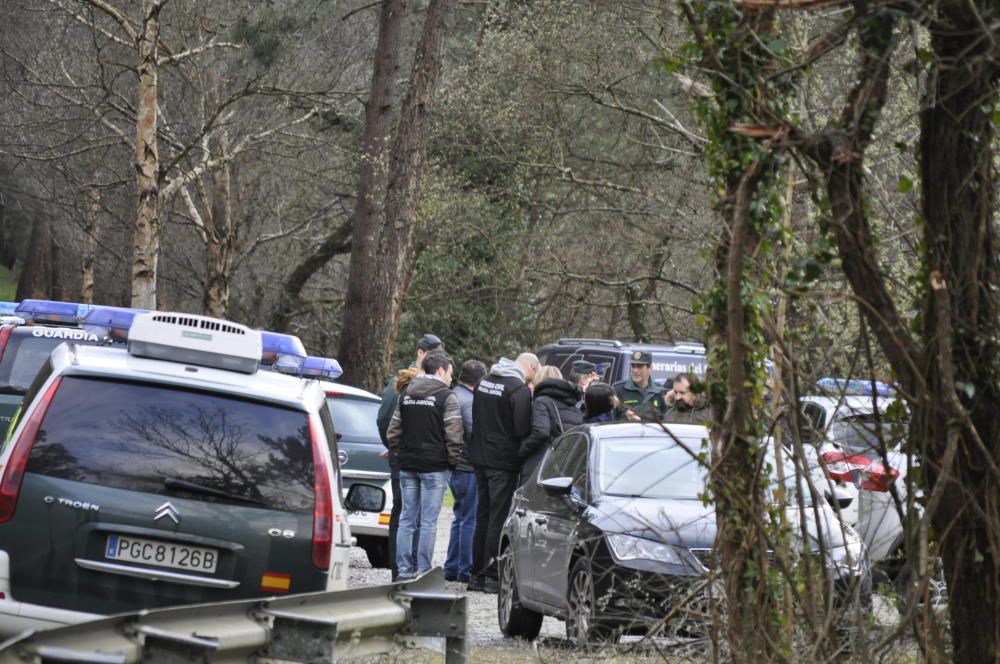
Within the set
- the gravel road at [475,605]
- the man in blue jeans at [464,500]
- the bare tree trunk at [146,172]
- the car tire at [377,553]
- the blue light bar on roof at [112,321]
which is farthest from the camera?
the bare tree trunk at [146,172]

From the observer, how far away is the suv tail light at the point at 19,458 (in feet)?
22.8

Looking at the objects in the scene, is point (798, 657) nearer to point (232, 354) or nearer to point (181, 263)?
point (232, 354)

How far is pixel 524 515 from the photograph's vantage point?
11.6m

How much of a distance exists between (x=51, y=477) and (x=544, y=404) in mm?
6998

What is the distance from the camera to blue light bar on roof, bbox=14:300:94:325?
18.4 meters

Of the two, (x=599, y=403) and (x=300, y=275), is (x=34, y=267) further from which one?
(x=599, y=403)

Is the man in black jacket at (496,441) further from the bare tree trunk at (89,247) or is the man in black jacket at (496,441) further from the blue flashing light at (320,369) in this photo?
the bare tree trunk at (89,247)

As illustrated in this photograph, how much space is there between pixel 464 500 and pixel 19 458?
24.5ft

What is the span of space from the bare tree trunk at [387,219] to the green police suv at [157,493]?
1698cm

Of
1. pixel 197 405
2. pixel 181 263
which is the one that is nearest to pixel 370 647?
pixel 197 405

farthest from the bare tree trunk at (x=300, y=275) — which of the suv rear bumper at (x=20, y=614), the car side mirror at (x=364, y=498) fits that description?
the suv rear bumper at (x=20, y=614)

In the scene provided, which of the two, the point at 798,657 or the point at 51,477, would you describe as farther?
the point at 51,477

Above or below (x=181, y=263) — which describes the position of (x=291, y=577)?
below

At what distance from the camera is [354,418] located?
15859mm
